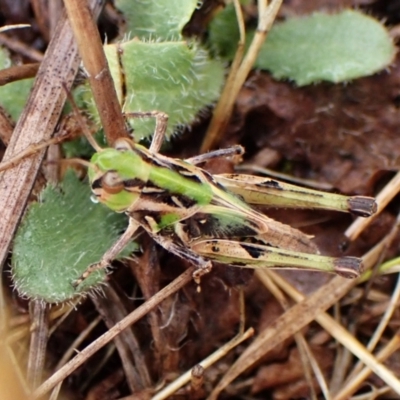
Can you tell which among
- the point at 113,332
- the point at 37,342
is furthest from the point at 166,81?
the point at 37,342

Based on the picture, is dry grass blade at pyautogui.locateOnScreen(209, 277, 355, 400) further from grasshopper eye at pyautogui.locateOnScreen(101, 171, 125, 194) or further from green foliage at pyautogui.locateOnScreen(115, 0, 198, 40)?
green foliage at pyautogui.locateOnScreen(115, 0, 198, 40)

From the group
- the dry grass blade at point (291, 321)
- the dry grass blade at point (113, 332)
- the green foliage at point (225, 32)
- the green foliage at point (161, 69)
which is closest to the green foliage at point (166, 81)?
the green foliage at point (161, 69)

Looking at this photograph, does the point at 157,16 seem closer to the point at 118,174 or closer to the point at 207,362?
the point at 118,174

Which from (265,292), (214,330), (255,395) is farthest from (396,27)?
(255,395)

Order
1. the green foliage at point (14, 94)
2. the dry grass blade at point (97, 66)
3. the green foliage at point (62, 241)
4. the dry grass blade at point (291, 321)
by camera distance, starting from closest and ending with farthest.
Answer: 1. the dry grass blade at point (97, 66)
2. the green foliage at point (62, 241)
3. the green foliage at point (14, 94)
4. the dry grass blade at point (291, 321)

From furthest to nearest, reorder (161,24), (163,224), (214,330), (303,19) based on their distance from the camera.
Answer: (303,19)
(214,330)
(161,24)
(163,224)

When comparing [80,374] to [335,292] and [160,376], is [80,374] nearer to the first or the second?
[160,376]

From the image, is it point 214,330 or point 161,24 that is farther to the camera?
point 214,330

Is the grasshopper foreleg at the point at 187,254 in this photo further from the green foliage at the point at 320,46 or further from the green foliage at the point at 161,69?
the green foliage at the point at 320,46
